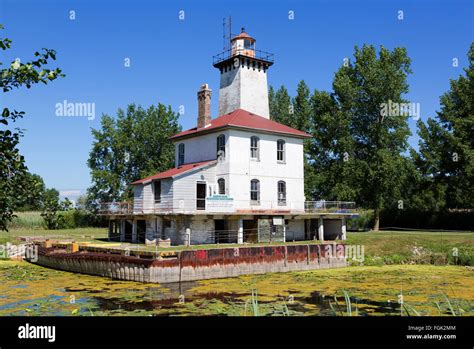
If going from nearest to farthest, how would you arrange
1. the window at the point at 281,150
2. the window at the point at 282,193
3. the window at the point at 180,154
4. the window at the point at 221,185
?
the window at the point at 221,185 → the window at the point at 282,193 → the window at the point at 281,150 → the window at the point at 180,154

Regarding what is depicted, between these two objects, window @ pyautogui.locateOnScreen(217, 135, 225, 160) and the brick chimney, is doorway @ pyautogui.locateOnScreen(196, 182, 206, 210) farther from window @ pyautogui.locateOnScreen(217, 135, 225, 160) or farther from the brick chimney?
the brick chimney

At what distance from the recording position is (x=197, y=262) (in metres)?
25.8

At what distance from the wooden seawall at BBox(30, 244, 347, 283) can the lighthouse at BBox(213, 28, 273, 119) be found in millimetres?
16177

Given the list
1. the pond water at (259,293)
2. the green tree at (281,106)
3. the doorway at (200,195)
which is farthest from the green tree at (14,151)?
the green tree at (281,106)

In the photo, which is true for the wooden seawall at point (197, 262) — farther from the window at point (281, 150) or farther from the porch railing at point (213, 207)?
the window at point (281, 150)

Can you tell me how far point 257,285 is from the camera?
23.8 meters

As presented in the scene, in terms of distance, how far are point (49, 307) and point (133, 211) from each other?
17.1 m

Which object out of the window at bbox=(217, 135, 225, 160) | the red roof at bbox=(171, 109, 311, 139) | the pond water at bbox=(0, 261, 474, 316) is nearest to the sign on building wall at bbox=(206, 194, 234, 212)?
the window at bbox=(217, 135, 225, 160)

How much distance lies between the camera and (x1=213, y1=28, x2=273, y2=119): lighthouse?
42062mm

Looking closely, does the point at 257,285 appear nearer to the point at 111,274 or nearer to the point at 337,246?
the point at 111,274

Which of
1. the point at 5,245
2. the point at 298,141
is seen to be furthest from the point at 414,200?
the point at 5,245

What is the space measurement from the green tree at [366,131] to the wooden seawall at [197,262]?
1518cm

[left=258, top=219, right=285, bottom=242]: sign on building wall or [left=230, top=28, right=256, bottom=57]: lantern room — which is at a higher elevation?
[left=230, top=28, right=256, bottom=57]: lantern room

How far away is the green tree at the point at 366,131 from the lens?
46375mm
